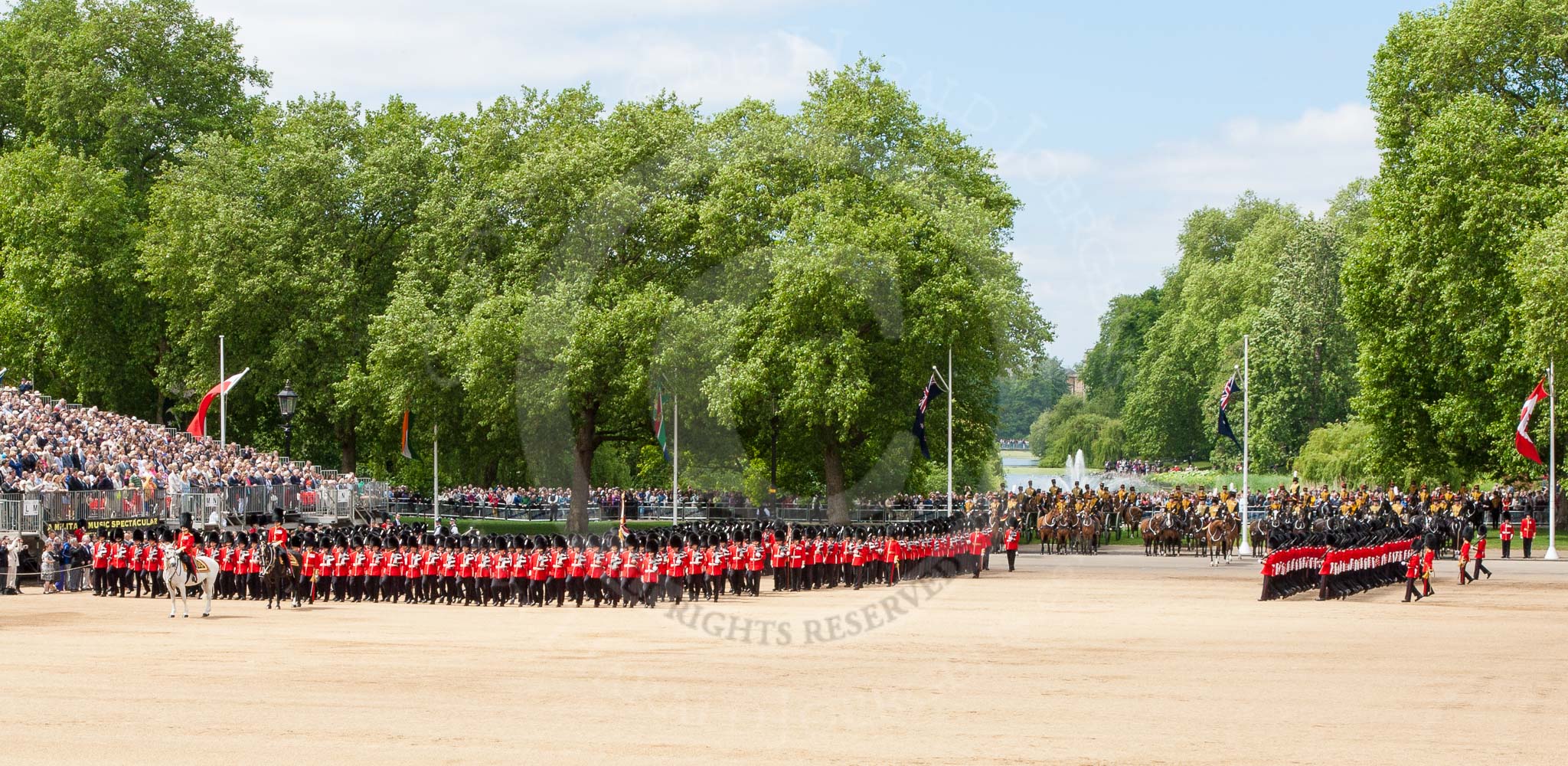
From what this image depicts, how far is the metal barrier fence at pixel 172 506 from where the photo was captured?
3003cm

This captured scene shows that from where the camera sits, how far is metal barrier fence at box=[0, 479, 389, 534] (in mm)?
30031

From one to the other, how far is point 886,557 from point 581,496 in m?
18.3

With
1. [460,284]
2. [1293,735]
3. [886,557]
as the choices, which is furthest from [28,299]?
[1293,735]

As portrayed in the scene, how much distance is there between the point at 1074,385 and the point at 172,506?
52.7 metres

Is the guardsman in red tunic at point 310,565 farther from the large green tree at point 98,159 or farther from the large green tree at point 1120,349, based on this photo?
the large green tree at point 1120,349

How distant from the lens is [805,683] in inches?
631

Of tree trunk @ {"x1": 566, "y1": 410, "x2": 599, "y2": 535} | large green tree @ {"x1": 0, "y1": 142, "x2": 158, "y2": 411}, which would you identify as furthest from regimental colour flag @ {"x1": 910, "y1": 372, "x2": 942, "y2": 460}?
large green tree @ {"x1": 0, "y1": 142, "x2": 158, "y2": 411}

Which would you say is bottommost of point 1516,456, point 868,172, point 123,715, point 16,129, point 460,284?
point 123,715

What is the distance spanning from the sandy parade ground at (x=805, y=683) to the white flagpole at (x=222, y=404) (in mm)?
16074

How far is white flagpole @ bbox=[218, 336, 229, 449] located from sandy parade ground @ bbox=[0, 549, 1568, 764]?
16.1 meters

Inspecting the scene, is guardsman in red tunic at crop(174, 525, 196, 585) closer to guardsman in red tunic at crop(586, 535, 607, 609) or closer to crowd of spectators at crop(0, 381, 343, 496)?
guardsman in red tunic at crop(586, 535, 607, 609)

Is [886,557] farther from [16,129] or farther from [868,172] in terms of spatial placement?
[16,129]

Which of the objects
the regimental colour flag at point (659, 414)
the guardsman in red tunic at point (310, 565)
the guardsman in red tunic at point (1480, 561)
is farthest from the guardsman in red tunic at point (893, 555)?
the regimental colour flag at point (659, 414)

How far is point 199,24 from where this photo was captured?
55.4 m
